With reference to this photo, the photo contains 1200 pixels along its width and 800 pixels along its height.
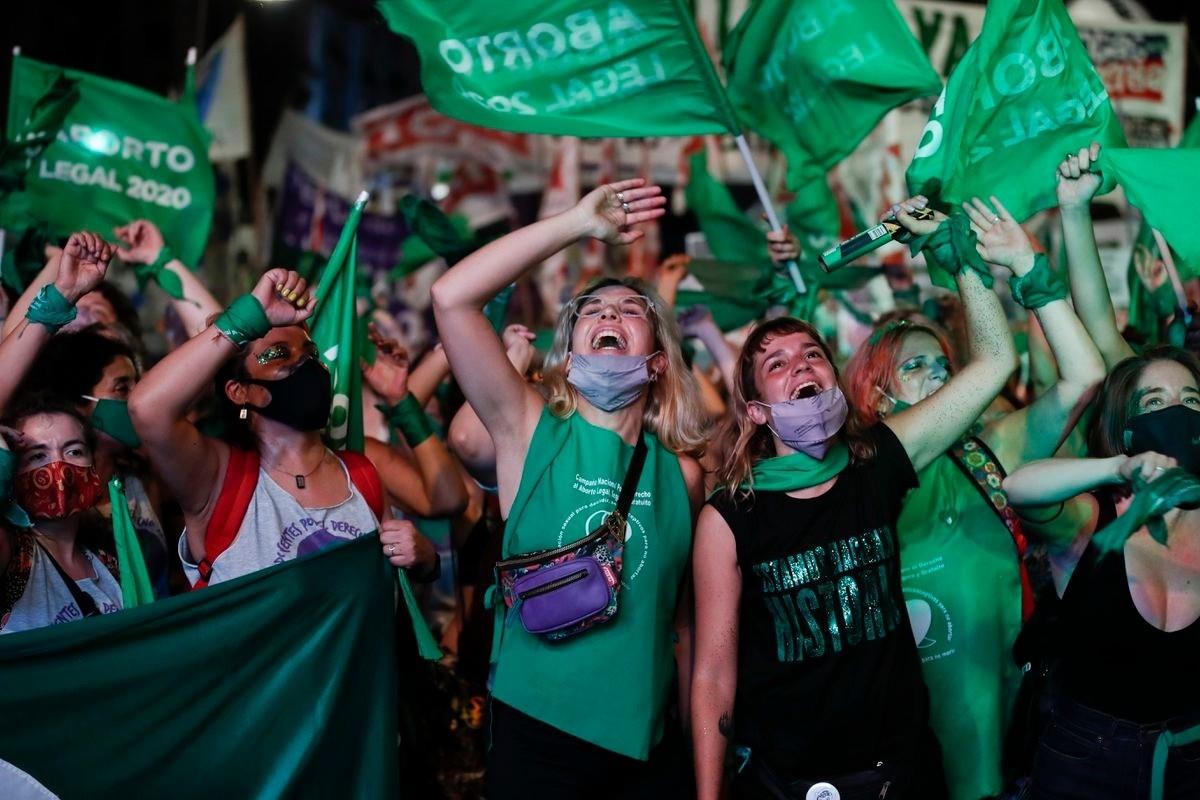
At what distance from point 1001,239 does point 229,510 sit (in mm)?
2223

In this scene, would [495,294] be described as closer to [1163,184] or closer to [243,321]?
[243,321]

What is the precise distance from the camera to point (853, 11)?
189 inches

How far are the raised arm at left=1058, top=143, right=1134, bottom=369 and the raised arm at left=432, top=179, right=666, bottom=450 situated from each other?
4.09 ft

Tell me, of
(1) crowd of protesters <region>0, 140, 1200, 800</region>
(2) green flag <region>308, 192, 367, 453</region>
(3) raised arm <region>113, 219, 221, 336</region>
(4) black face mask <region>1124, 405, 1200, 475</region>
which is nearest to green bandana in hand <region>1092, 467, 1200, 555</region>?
(1) crowd of protesters <region>0, 140, 1200, 800</region>

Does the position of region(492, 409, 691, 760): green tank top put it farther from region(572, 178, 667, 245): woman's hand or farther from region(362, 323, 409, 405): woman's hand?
region(362, 323, 409, 405): woman's hand

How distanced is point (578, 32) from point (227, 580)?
7.45ft

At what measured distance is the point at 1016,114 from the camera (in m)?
4.05

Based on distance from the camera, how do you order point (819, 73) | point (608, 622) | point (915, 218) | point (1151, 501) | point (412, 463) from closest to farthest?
point (1151, 501), point (608, 622), point (915, 218), point (412, 463), point (819, 73)

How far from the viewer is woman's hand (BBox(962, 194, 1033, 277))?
342cm

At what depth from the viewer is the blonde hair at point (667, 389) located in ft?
11.1

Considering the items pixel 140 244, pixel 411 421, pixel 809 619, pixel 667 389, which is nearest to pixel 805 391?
pixel 667 389

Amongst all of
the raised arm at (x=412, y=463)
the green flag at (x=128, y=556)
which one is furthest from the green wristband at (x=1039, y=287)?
the green flag at (x=128, y=556)

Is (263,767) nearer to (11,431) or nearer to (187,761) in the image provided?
(187,761)

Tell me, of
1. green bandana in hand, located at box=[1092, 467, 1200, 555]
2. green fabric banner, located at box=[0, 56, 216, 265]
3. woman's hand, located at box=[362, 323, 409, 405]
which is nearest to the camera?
green bandana in hand, located at box=[1092, 467, 1200, 555]
